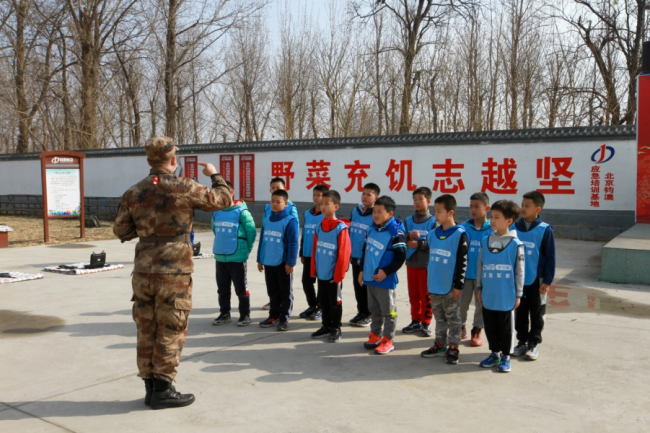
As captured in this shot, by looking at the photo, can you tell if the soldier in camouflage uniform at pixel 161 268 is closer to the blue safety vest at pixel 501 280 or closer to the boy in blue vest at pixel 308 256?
the blue safety vest at pixel 501 280

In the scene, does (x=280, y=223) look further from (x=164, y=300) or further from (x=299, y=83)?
(x=299, y=83)

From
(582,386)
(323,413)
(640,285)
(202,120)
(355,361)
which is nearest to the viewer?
(323,413)

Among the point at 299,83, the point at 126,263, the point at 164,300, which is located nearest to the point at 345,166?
the point at 126,263

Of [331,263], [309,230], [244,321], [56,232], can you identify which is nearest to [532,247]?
[331,263]

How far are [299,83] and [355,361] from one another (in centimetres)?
2112

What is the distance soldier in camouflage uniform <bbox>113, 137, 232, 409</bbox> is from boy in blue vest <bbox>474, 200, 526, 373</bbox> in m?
2.23

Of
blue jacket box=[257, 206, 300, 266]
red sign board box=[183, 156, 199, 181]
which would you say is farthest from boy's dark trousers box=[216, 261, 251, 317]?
red sign board box=[183, 156, 199, 181]

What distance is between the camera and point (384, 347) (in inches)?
196

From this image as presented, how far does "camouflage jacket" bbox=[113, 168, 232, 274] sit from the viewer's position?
12.3 feet

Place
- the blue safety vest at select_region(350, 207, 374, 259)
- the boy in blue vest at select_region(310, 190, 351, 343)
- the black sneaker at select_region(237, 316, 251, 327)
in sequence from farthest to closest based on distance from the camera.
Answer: the blue safety vest at select_region(350, 207, 374, 259) → the black sneaker at select_region(237, 316, 251, 327) → the boy in blue vest at select_region(310, 190, 351, 343)

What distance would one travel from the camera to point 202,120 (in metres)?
34.2

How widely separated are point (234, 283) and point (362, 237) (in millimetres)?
1420

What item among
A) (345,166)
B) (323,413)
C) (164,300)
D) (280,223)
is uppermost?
(345,166)

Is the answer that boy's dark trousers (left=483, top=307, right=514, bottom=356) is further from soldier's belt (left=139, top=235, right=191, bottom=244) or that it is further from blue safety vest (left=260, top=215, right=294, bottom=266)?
soldier's belt (left=139, top=235, right=191, bottom=244)
